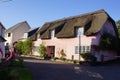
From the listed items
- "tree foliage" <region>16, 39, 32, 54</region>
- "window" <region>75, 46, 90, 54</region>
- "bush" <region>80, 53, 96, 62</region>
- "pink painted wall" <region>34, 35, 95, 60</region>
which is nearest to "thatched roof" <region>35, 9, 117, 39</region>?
"pink painted wall" <region>34, 35, 95, 60</region>

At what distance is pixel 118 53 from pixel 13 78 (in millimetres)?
24283

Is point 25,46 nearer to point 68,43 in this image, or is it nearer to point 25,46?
point 25,46

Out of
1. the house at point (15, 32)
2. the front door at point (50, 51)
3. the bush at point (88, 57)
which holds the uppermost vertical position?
the house at point (15, 32)

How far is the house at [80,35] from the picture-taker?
102 feet

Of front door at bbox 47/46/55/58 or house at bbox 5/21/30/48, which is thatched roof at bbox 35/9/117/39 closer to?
front door at bbox 47/46/55/58

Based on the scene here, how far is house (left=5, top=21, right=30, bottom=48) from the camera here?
187ft

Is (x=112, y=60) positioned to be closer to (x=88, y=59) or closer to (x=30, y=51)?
(x=88, y=59)

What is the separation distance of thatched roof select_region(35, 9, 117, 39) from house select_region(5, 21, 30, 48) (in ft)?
57.1

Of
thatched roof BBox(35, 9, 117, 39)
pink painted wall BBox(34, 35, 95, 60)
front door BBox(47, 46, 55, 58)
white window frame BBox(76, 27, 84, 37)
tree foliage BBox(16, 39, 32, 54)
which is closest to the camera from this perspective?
thatched roof BBox(35, 9, 117, 39)

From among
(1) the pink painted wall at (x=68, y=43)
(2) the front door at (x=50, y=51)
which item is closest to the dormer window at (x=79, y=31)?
(1) the pink painted wall at (x=68, y=43)

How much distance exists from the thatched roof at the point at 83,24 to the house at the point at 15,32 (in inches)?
685

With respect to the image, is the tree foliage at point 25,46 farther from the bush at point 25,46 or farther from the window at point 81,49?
the window at point 81,49

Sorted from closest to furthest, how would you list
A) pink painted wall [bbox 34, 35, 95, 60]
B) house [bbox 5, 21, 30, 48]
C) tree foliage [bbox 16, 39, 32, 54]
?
pink painted wall [bbox 34, 35, 95, 60] < tree foliage [bbox 16, 39, 32, 54] < house [bbox 5, 21, 30, 48]

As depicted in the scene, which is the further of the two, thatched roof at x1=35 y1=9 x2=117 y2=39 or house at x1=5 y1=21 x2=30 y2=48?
house at x1=5 y1=21 x2=30 y2=48
